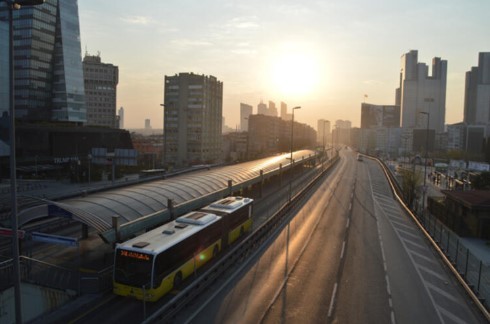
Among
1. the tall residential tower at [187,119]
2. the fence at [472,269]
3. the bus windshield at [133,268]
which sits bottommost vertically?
the fence at [472,269]

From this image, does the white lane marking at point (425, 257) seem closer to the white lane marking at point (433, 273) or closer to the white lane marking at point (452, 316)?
the white lane marking at point (433, 273)

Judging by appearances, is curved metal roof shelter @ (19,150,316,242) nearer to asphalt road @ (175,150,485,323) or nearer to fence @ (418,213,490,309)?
asphalt road @ (175,150,485,323)

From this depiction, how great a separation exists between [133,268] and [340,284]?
9.51m

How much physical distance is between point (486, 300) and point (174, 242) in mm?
14234

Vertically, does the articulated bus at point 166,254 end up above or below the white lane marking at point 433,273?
above

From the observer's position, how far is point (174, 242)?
56.9 feet

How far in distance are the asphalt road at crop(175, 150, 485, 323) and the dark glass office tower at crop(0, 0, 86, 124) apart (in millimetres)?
86995

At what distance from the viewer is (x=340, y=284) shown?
18719 millimetres

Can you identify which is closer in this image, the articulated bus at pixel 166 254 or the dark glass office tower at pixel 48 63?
the articulated bus at pixel 166 254

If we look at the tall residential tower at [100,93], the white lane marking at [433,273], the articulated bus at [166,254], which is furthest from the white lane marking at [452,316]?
the tall residential tower at [100,93]

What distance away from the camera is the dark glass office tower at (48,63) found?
94000 mm

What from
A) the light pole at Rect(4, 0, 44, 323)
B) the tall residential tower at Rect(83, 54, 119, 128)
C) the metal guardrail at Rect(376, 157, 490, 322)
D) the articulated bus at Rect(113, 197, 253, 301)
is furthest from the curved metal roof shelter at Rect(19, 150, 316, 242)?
the tall residential tower at Rect(83, 54, 119, 128)

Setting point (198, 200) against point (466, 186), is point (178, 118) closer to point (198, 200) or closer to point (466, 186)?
point (466, 186)

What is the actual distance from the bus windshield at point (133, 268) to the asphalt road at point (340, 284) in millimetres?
2426
